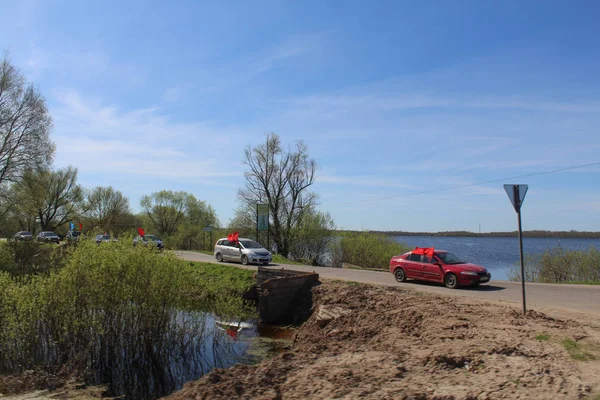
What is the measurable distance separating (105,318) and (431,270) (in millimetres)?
11848

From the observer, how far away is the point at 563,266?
25.1m

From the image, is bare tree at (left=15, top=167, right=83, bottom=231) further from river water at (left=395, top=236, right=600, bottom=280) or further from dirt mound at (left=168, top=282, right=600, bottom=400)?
dirt mound at (left=168, top=282, right=600, bottom=400)

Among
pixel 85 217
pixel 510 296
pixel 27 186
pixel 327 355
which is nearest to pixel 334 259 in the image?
pixel 27 186

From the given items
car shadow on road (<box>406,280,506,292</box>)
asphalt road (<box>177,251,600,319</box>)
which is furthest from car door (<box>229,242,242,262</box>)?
car shadow on road (<box>406,280,506,292</box>)

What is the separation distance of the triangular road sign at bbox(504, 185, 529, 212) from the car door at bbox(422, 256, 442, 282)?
6605 mm

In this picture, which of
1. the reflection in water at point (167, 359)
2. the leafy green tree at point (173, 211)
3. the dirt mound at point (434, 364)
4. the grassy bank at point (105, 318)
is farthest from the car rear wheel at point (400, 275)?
the leafy green tree at point (173, 211)

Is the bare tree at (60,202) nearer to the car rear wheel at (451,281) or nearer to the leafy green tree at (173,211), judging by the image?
the leafy green tree at (173,211)

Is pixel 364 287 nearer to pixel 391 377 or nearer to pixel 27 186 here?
pixel 391 377

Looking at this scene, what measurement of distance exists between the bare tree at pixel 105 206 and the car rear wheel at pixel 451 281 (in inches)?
2372

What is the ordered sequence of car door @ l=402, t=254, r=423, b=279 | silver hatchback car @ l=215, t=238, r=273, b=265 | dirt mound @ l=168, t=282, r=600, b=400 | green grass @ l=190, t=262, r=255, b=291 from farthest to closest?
silver hatchback car @ l=215, t=238, r=273, b=265
green grass @ l=190, t=262, r=255, b=291
car door @ l=402, t=254, r=423, b=279
dirt mound @ l=168, t=282, r=600, b=400

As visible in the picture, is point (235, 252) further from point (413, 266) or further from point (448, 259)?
point (448, 259)

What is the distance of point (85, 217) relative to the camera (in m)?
68.0

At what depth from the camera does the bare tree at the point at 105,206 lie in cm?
6881

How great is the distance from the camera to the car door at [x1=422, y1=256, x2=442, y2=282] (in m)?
17.0
